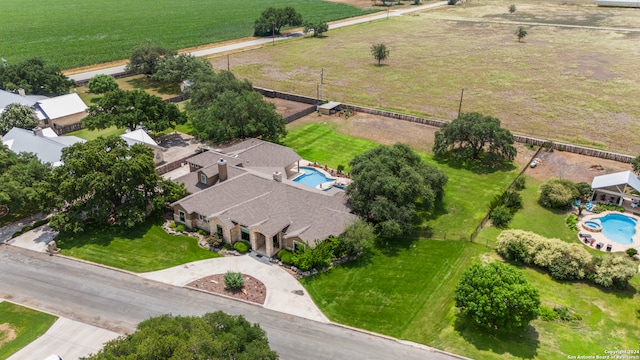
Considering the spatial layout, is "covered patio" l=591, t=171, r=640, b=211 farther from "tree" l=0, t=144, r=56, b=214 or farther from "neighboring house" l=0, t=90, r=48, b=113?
"neighboring house" l=0, t=90, r=48, b=113

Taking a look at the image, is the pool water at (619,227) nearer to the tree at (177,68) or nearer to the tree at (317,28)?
the tree at (177,68)

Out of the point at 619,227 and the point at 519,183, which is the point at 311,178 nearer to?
the point at 519,183

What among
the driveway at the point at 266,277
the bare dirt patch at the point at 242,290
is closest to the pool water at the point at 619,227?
the driveway at the point at 266,277

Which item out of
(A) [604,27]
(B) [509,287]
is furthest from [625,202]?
(A) [604,27]

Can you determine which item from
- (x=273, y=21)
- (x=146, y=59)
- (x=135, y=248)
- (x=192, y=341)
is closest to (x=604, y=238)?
(x=192, y=341)

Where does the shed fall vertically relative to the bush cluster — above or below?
above

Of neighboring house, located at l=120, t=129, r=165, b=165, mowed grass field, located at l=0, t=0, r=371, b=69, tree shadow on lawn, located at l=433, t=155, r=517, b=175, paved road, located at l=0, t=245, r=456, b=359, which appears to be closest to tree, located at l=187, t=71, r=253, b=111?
neighboring house, located at l=120, t=129, r=165, b=165

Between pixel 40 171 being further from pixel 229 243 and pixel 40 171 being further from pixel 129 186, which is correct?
pixel 229 243
